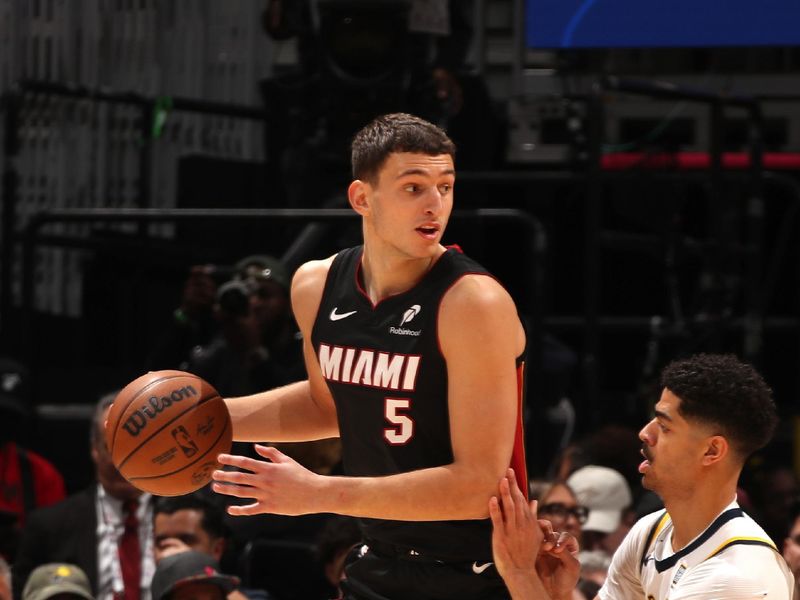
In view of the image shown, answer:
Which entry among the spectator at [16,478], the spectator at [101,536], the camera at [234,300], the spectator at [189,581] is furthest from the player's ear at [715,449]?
the spectator at [16,478]

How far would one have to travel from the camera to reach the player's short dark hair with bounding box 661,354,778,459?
358 cm

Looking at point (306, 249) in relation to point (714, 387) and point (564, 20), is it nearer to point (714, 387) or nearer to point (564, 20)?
point (564, 20)

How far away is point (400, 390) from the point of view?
3.63 meters

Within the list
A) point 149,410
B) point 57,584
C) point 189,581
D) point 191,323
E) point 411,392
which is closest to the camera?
point 411,392

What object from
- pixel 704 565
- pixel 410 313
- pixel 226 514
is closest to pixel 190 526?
pixel 226 514

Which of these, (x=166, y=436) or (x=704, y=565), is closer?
(x=704, y=565)

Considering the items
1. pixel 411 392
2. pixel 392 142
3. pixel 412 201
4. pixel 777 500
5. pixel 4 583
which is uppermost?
pixel 392 142

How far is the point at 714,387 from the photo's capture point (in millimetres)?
3594

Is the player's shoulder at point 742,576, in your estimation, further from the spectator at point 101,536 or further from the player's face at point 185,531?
the spectator at point 101,536

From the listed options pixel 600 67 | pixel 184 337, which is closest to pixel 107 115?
pixel 184 337

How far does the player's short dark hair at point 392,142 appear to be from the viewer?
12.0 feet

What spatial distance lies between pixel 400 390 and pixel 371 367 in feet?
0.33

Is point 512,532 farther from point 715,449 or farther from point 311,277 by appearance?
point 311,277

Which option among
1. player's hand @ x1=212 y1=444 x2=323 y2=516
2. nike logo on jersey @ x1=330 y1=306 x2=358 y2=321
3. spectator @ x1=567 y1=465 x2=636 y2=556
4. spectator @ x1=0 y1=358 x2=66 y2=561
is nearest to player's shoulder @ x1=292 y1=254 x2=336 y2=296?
nike logo on jersey @ x1=330 y1=306 x2=358 y2=321
